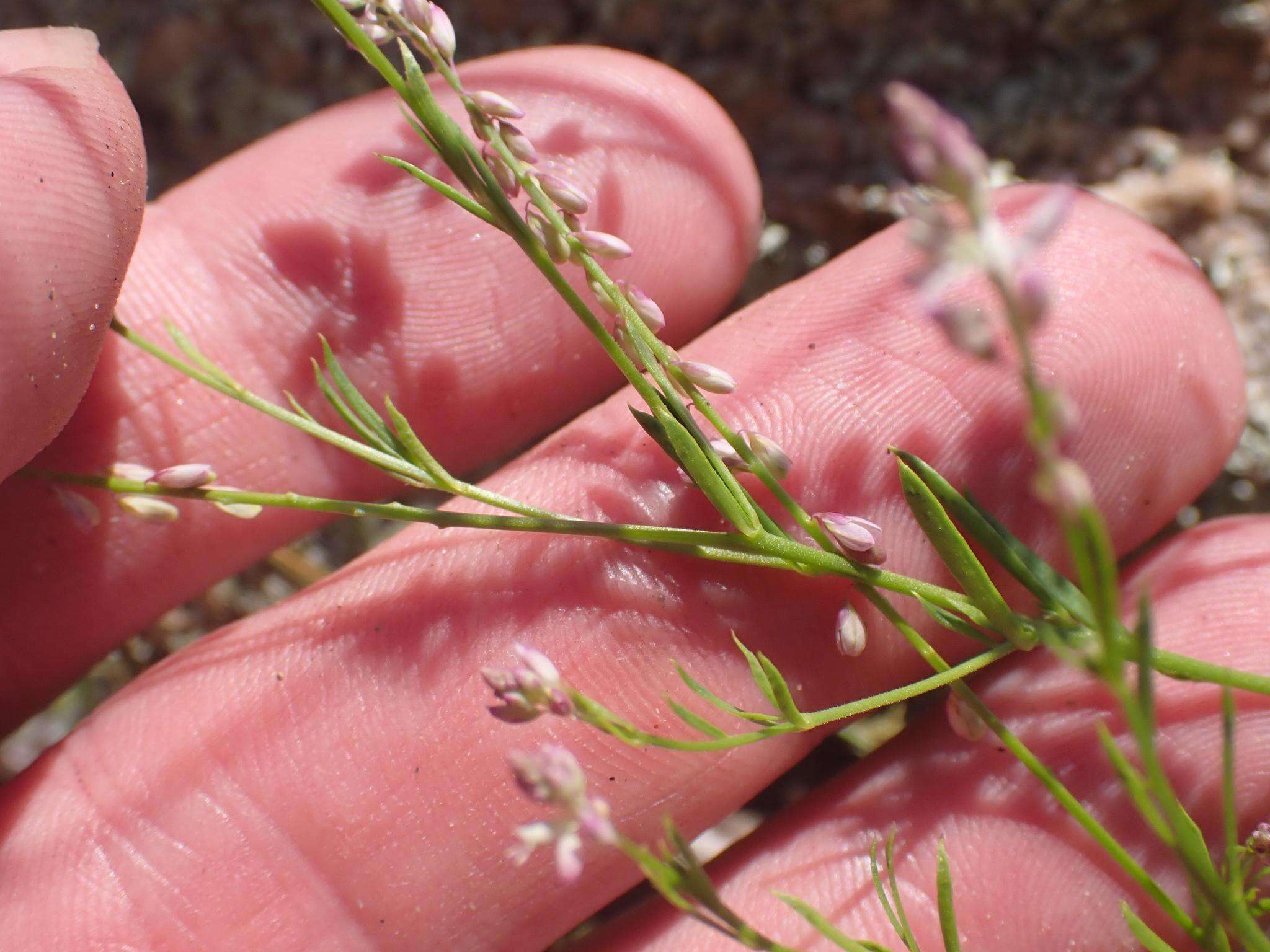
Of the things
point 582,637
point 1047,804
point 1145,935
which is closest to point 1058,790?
point 1145,935

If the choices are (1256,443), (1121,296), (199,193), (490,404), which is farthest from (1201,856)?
(199,193)

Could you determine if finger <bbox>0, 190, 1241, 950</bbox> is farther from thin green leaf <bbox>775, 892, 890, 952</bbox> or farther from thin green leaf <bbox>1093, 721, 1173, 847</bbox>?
thin green leaf <bbox>1093, 721, 1173, 847</bbox>

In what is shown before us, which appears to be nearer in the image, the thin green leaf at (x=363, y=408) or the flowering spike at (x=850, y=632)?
the thin green leaf at (x=363, y=408)

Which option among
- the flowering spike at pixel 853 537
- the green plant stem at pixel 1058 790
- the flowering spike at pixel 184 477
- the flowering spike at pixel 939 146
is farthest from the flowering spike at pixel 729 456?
the flowering spike at pixel 939 146

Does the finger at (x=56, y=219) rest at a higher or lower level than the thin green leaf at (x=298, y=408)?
higher

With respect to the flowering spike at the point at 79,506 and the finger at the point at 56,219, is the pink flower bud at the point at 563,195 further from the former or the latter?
the flowering spike at the point at 79,506

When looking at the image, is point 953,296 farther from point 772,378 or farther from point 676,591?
point 676,591

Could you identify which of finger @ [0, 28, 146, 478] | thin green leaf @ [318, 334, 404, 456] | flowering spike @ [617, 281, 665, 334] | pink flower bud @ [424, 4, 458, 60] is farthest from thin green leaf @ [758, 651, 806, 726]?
finger @ [0, 28, 146, 478]
